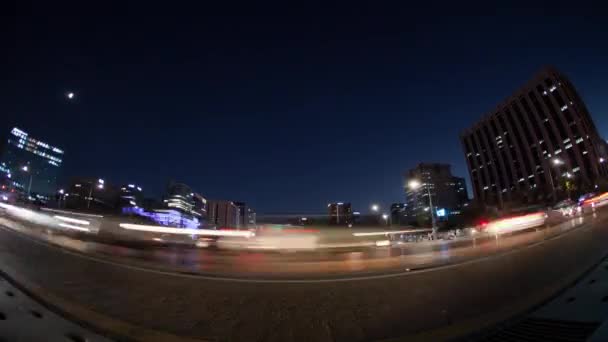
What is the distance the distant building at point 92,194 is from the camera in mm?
90000

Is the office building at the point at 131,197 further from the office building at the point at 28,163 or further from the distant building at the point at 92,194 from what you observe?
the office building at the point at 28,163

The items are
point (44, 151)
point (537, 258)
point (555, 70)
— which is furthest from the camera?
point (44, 151)

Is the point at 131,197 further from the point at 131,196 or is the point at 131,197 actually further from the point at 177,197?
the point at 177,197

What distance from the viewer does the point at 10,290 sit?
11.2 feet

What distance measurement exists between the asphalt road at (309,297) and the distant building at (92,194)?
108 meters

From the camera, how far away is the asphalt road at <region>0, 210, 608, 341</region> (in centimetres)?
281

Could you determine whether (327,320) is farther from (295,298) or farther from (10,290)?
(10,290)

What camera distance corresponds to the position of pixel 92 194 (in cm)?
9656

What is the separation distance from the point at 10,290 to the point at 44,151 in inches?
5534

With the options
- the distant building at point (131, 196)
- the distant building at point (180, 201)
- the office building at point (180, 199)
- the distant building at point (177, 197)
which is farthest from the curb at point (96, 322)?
the distant building at point (177, 197)

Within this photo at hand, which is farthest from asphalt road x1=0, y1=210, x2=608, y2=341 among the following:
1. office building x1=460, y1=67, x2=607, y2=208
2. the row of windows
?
the row of windows

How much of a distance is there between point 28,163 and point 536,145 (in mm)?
181947

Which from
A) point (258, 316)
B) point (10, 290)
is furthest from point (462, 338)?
point (10, 290)

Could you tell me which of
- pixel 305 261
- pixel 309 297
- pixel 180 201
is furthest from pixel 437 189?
pixel 180 201
